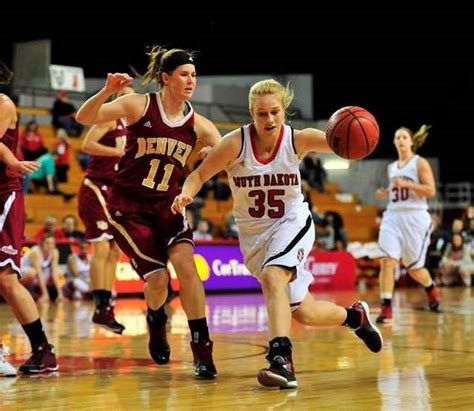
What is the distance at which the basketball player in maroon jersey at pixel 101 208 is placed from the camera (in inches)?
341

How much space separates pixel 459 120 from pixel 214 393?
2068 cm

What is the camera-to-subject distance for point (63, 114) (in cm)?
2053

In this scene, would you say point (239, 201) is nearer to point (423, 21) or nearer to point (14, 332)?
point (14, 332)

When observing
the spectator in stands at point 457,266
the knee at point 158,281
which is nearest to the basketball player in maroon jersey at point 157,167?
the knee at point 158,281

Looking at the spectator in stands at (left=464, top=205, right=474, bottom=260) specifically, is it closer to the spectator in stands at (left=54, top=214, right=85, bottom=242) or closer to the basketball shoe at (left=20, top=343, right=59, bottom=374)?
the spectator in stands at (left=54, top=214, right=85, bottom=242)

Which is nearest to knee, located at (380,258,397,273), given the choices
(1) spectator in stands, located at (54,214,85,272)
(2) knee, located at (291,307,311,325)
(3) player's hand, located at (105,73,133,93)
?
(2) knee, located at (291,307,311,325)

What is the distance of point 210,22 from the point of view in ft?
71.2

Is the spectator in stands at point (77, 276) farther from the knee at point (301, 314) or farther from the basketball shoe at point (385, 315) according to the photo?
the knee at point (301, 314)

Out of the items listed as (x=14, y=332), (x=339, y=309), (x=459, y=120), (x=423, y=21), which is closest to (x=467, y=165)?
(x=459, y=120)

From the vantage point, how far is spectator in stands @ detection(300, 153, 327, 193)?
22.9 m

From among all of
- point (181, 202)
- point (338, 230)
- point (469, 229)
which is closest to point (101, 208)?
point (181, 202)

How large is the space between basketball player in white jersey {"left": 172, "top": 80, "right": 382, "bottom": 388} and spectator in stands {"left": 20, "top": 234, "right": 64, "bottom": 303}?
8699 mm

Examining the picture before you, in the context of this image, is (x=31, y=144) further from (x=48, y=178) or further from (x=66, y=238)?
(x=66, y=238)

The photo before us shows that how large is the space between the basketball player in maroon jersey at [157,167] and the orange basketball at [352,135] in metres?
1.09
